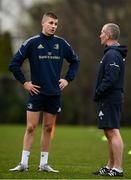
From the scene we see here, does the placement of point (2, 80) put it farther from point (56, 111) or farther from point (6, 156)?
point (56, 111)

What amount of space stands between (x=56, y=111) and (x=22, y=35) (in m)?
37.1

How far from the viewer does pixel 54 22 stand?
10.1 m

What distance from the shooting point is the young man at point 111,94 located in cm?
980

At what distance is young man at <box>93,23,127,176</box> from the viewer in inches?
386

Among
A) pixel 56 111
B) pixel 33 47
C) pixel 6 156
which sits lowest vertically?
pixel 6 156

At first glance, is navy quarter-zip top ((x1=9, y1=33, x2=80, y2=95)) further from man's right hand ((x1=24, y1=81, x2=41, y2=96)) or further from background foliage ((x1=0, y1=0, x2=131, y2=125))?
background foliage ((x1=0, y1=0, x2=131, y2=125))

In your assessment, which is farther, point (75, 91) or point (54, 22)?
point (75, 91)

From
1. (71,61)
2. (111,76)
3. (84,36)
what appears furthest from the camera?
(84,36)

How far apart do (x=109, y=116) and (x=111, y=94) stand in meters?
0.31

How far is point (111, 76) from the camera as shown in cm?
976

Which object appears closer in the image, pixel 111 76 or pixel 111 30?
pixel 111 76

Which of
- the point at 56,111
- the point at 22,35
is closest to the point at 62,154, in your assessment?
the point at 56,111

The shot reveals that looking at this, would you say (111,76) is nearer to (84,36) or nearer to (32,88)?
(32,88)

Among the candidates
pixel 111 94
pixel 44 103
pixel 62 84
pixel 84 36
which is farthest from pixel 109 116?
pixel 84 36
